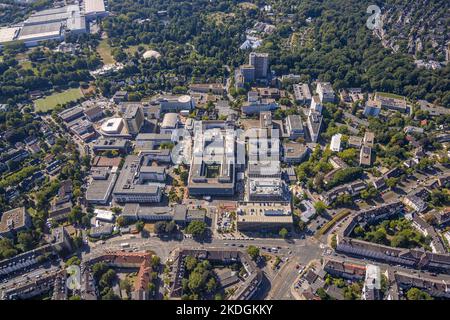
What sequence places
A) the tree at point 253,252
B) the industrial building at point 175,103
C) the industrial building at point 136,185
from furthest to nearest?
1. the industrial building at point 175,103
2. the industrial building at point 136,185
3. the tree at point 253,252

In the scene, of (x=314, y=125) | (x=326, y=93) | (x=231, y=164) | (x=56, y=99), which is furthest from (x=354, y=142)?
(x=56, y=99)

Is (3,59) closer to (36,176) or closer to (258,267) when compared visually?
(36,176)

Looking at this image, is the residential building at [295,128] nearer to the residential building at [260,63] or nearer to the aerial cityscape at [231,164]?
the aerial cityscape at [231,164]

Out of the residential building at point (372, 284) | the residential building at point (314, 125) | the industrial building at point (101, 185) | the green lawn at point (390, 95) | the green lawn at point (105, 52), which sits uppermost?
the green lawn at point (105, 52)

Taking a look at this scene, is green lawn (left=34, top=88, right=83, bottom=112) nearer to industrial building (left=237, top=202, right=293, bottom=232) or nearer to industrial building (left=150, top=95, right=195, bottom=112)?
industrial building (left=150, top=95, right=195, bottom=112)

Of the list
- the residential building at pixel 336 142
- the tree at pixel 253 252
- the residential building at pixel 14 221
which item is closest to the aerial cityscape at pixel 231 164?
the tree at pixel 253 252

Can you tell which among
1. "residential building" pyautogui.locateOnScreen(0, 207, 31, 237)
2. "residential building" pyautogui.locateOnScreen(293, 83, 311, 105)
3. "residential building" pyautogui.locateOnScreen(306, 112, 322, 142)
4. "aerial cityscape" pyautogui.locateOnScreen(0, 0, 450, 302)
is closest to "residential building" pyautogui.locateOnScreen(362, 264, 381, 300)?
"aerial cityscape" pyautogui.locateOnScreen(0, 0, 450, 302)
